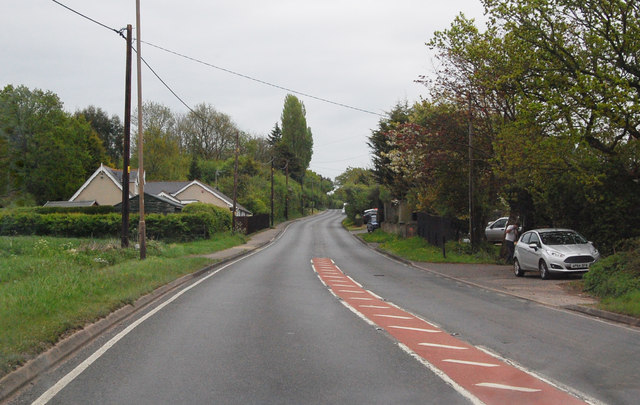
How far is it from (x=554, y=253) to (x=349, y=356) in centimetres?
1217

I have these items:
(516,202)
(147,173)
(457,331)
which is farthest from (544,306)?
(147,173)

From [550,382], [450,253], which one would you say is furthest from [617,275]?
[450,253]

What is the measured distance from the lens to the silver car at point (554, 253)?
17359 mm

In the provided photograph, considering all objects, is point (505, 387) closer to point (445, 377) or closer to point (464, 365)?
point (445, 377)

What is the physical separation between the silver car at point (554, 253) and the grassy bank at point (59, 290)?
1101 cm

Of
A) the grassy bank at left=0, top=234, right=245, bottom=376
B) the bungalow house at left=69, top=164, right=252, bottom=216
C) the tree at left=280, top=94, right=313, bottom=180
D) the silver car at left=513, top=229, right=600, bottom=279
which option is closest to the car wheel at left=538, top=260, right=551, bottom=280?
the silver car at left=513, top=229, right=600, bottom=279

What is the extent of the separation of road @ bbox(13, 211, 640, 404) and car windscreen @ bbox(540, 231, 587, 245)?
5.71 m

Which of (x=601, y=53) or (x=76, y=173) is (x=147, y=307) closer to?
(x=601, y=53)

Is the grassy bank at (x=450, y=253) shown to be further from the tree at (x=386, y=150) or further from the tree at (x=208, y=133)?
the tree at (x=208, y=133)

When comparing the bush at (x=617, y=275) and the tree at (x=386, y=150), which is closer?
the bush at (x=617, y=275)

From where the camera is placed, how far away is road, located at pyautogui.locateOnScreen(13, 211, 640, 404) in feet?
18.8

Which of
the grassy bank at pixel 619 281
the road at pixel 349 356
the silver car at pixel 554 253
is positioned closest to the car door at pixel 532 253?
the silver car at pixel 554 253

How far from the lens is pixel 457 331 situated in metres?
9.51

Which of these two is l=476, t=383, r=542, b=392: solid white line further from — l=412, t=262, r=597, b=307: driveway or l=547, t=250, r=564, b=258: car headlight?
l=547, t=250, r=564, b=258: car headlight
